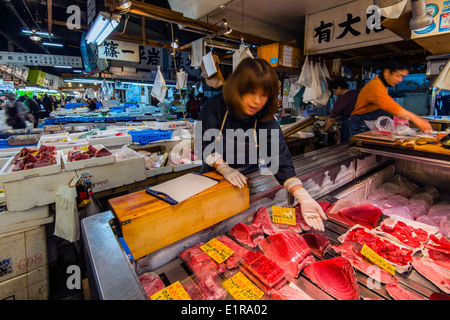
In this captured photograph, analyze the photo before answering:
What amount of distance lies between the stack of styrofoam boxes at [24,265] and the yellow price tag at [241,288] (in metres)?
2.75

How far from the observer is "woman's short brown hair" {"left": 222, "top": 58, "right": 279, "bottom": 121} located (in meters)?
1.90

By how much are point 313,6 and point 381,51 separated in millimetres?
2706

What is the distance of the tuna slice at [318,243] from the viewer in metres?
1.65

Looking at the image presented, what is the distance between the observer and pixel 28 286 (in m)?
Answer: 2.83

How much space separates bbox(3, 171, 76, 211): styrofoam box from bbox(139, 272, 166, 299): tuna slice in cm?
216

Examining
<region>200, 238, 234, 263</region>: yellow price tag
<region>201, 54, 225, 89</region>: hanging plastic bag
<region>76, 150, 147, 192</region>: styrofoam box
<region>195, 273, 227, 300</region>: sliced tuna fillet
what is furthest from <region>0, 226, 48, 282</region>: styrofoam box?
<region>201, 54, 225, 89</region>: hanging plastic bag

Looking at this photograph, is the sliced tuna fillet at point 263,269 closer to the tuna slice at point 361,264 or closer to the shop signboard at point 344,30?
the tuna slice at point 361,264

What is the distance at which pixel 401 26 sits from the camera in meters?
3.64

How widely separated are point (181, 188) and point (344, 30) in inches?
246

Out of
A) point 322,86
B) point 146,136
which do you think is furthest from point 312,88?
point 146,136

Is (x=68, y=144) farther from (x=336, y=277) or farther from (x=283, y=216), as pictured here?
(x=336, y=277)

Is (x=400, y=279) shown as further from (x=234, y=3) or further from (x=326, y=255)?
(x=234, y=3)

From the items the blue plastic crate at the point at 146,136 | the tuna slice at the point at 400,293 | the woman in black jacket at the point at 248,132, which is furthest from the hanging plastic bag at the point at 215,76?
the tuna slice at the point at 400,293
